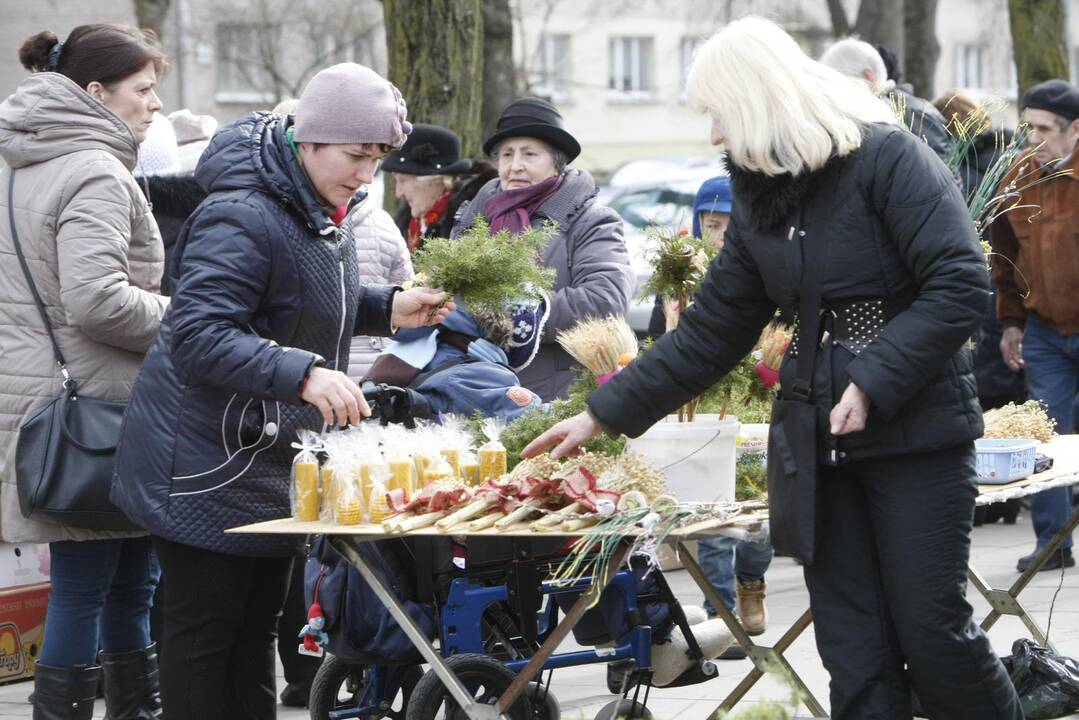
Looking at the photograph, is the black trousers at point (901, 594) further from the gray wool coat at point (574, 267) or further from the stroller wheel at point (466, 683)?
the gray wool coat at point (574, 267)

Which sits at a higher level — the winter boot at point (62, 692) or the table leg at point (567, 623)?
the table leg at point (567, 623)

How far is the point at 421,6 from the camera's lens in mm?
8102

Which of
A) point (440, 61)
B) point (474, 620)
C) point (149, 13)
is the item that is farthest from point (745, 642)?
point (149, 13)

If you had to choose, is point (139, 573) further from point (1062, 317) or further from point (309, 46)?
point (309, 46)

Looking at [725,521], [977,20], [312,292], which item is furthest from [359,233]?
[977,20]

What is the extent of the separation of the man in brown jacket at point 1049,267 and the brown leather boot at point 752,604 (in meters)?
1.66

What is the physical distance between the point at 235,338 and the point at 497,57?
314 inches

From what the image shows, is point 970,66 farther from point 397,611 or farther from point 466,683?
point 397,611

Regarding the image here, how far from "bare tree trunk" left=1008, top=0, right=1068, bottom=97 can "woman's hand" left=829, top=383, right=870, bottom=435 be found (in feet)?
28.4

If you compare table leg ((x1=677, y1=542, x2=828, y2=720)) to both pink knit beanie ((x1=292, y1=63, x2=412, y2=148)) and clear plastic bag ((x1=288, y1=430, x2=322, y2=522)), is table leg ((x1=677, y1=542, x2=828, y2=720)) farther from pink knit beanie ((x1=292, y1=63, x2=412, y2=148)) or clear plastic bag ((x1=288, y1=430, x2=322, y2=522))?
pink knit beanie ((x1=292, y1=63, x2=412, y2=148))

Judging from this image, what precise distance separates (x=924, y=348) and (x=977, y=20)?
3695 cm

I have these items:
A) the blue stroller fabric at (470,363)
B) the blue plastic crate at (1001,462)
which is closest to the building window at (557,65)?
the blue stroller fabric at (470,363)

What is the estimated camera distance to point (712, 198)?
6.18 metres

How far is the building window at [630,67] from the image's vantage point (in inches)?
1393
